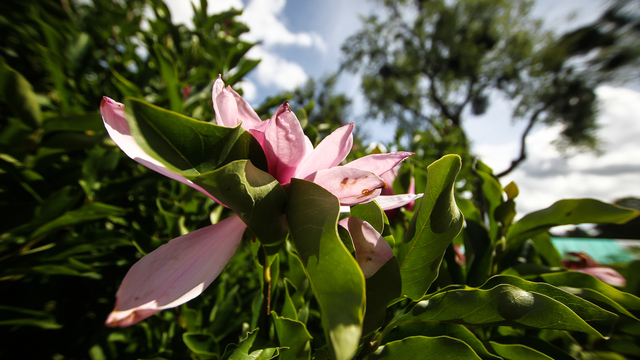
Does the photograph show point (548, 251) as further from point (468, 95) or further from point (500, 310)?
point (468, 95)

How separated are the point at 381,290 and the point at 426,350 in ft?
0.30

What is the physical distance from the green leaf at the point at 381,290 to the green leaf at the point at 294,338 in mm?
80

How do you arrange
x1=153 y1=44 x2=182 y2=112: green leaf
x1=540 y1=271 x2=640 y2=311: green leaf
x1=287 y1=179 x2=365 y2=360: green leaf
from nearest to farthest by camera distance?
x1=287 y1=179 x2=365 y2=360: green leaf
x1=540 y1=271 x2=640 y2=311: green leaf
x1=153 y1=44 x2=182 y2=112: green leaf

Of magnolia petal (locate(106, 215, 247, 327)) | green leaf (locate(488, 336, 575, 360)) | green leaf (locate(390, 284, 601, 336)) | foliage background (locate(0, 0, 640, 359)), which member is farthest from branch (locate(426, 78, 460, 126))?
magnolia petal (locate(106, 215, 247, 327))

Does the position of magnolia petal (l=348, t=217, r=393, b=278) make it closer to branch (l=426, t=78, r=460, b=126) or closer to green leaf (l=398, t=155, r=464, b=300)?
green leaf (l=398, t=155, r=464, b=300)

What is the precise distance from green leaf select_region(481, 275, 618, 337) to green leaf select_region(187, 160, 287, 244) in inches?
12.2

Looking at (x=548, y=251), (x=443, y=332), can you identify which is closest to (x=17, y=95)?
(x=443, y=332)

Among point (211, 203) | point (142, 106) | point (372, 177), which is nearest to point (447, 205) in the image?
point (372, 177)

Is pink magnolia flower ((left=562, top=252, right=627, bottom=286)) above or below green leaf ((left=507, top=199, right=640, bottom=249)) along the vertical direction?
below

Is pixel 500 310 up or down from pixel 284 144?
down

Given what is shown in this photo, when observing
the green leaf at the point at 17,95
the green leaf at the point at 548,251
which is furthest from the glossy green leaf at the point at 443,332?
the green leaf at the point at 17,95

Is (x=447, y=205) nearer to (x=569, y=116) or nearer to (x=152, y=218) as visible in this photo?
(x=152, y=218)

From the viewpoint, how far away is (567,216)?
1.65ft

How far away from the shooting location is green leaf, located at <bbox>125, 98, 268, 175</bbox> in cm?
25
